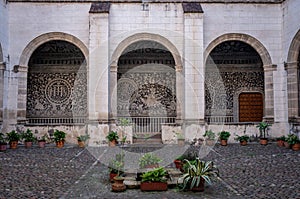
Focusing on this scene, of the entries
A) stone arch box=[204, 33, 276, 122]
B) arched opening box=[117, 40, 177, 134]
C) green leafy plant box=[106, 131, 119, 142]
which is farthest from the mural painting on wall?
stone arch box=[204, 33, 276, 122]

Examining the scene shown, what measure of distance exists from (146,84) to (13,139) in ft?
18.8

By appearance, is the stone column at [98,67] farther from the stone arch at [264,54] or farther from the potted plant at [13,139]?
the stone arch at [264,54]

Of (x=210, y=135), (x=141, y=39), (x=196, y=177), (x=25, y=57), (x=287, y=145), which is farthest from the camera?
(x=141, y=39)

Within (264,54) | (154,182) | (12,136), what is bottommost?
(154,182)

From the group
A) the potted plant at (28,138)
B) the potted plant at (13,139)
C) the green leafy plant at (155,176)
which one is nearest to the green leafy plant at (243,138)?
the green leafy plant at (155,176)

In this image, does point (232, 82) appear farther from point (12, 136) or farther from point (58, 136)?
point (12, 136)

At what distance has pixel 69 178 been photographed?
20.0ft

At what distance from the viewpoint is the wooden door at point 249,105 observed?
1355cm

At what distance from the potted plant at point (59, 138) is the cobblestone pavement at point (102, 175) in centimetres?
89

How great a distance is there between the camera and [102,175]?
248 inches

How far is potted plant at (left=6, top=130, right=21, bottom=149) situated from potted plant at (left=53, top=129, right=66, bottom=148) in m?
1.14

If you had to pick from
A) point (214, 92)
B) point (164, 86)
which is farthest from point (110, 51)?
point (214, 92)

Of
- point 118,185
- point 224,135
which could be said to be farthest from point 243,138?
point 118,185

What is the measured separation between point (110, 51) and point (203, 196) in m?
7.55
